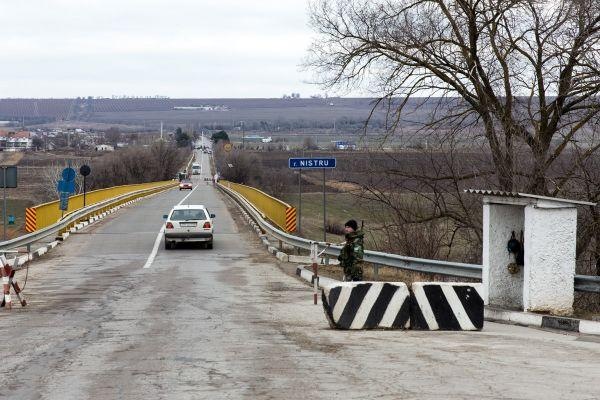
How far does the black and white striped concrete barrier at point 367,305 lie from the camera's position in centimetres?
1334

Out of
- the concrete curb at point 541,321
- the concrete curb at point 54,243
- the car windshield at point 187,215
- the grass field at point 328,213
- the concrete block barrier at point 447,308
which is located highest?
the car windshield at point 187,215

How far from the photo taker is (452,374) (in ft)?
31.7

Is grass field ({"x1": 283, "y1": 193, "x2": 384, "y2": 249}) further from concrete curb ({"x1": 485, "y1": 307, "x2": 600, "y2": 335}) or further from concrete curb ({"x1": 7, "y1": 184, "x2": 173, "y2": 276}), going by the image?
concrete curb ({"x1": 485, "y1": 307, "x2": 600, "y2": 335})

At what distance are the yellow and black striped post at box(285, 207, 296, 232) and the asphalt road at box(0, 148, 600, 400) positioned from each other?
433 inches

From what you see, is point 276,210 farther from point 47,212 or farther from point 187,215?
point 47,212

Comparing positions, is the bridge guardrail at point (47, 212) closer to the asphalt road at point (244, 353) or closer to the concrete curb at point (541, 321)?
the asphalt road at point (244, 353)

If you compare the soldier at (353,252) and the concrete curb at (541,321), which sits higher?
the soldier at (353,252)

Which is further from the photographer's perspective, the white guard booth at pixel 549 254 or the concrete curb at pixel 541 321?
the white guard booth at pixel 549 254

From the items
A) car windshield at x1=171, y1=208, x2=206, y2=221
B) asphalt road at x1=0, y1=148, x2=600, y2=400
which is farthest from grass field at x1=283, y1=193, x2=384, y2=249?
asphalt road at x1=0, y1=148, x2=600, y2=400

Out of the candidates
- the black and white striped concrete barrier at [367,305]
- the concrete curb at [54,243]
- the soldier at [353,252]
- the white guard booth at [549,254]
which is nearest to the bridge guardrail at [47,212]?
the concrete curb at [54,243]

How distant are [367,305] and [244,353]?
2.92 meters

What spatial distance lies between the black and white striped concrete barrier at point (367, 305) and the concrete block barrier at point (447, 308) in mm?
169

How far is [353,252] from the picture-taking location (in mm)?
16625

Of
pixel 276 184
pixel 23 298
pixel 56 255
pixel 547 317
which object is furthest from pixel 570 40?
pixel 276 184
